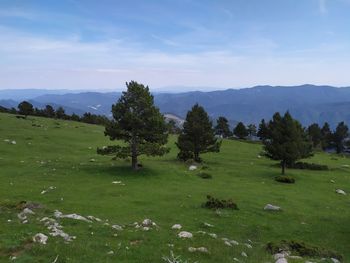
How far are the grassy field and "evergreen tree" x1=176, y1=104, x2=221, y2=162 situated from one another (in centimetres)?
273

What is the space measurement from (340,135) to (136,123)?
345ft

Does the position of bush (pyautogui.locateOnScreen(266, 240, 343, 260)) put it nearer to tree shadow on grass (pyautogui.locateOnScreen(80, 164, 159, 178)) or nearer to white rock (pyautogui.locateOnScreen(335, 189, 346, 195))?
white rock (pyautogui.locateOnScreen(335, 189, 346, 195))

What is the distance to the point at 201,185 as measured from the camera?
44.3m

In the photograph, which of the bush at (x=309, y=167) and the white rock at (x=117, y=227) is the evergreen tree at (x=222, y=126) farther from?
the white rock at (x=117, y=227)

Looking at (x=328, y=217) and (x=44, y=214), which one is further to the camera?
(x=328, y=217)

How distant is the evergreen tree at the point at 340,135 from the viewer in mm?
134875

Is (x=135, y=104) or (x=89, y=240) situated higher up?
(x=135, y=104)

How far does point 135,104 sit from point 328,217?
24276 millimetres

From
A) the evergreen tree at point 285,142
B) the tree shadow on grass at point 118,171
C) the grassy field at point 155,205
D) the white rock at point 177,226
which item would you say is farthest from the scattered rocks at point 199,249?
the evergreen tree at point 285,142

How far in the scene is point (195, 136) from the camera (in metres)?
60.9

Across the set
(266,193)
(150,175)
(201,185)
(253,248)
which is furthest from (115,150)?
(253,248)

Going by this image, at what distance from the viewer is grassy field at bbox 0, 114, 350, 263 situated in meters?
19.1

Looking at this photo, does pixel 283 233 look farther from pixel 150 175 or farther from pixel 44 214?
pixel 150 175

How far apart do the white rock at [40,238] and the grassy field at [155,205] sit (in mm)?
264
